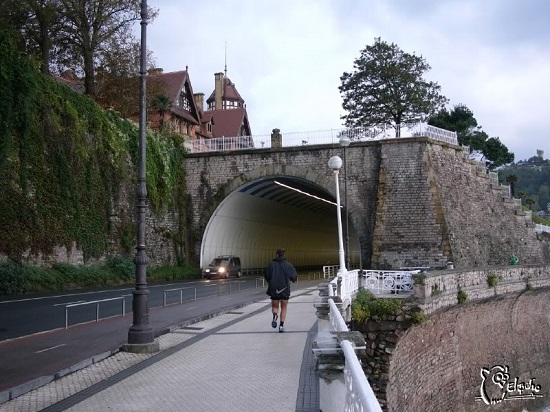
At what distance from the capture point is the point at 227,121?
65500 millimetres

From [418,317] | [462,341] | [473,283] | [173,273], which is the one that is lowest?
[462,341]

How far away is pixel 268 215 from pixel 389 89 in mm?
14139

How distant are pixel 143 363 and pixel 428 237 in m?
21.4

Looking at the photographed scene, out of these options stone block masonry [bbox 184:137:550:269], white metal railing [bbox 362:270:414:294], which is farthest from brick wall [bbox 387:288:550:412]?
Answer: stone block masonry [bbox 184:137:550:269]

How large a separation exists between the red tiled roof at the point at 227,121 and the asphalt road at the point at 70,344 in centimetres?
4902

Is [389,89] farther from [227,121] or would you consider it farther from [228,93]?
[228,93]

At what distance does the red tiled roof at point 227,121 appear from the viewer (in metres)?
64.2

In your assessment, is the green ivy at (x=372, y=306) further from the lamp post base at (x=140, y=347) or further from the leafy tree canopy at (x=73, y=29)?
the leafy tree canopy at (x=73, y=29)

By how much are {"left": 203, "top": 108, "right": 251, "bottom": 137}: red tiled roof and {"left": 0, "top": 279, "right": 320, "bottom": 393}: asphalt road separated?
49.0 metres

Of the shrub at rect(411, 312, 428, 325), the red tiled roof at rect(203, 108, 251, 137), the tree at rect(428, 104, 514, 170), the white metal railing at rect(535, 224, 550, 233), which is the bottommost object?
the shrub at rect(411, 312, 428, 325)

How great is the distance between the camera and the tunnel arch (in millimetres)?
32500

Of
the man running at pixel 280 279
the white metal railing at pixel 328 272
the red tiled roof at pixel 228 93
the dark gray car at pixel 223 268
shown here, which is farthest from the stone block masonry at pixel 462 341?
the red tiled roof at pixel 228 93

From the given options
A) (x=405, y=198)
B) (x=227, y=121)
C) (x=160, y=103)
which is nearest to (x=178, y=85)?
(x=227, y=121)

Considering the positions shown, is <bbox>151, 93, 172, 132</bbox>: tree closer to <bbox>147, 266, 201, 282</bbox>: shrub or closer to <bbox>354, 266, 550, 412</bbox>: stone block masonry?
<bbox>147, 266, 201, 282</bbox>: shrub
